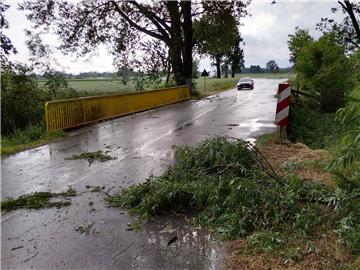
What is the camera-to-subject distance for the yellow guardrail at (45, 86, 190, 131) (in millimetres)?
12934

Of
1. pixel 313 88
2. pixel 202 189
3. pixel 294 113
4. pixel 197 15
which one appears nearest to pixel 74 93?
pixel 294 113

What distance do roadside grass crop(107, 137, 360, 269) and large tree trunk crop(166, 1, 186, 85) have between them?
27.5m

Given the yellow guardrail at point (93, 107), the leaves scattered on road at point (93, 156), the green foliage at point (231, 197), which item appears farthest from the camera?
the yellow guardrail at point (93, 107)

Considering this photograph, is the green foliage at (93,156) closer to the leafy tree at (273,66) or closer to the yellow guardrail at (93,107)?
the yellow guardrail at (93,107)

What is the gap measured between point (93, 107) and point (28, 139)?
4139 mm

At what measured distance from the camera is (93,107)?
1548 cm

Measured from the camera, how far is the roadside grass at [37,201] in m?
5.66

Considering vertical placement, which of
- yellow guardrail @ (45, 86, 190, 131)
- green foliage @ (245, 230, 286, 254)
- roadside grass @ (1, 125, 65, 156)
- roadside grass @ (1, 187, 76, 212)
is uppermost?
yellow guardrail @ (45, 86, 190, 131)

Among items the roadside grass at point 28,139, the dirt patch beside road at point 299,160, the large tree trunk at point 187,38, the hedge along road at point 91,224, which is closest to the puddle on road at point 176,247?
the hedge along road at point 91,224

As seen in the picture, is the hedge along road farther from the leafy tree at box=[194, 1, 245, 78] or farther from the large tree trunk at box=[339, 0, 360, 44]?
the leafy tree at box=[194, 1, 245, 78]

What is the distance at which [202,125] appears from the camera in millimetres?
14148

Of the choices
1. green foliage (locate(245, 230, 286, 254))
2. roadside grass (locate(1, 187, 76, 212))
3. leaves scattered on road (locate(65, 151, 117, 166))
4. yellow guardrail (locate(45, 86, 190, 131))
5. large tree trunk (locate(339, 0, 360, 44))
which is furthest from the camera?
large tree trunk (locate(339, 0, 360, 44))

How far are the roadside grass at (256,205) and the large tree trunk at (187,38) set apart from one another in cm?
2839

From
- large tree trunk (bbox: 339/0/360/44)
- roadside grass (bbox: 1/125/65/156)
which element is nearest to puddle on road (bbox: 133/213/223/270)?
roadside grass (bbox: 1/125/65/156)
